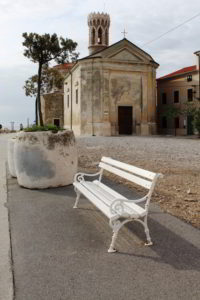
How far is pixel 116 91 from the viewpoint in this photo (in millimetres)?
34250

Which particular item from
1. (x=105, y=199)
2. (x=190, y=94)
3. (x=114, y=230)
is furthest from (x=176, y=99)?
(x=114, y=230)

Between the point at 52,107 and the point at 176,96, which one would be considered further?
the point at 52,107

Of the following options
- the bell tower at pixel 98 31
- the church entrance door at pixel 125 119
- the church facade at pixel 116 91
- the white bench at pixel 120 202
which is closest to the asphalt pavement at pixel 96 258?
the white bench at pixel 120 202

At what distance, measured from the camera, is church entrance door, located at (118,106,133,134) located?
34.8 m

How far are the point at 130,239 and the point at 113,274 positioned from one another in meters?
1.01

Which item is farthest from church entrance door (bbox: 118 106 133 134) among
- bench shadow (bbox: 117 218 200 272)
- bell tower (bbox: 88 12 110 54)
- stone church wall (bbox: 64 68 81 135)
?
bench shadow (bbox: 117 218 200 272)

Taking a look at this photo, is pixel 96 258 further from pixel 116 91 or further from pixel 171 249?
pixel 116 91

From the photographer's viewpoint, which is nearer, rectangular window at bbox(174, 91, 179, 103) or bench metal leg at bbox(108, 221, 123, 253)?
bench metal leg at bbox(108, 221, 123, 253)

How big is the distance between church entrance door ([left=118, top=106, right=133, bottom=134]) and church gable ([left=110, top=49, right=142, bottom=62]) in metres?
5.23

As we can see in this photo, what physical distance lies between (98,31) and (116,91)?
17.3m

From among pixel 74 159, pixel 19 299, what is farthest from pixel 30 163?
pixel 19 299

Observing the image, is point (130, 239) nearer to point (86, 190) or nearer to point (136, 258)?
point (136, 258)

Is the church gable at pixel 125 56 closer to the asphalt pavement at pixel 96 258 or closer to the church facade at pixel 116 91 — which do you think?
A: the church facade at pixel 116 91

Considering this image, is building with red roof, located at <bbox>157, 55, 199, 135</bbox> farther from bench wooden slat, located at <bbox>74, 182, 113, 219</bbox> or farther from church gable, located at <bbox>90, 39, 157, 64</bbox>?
bench wooden slat, located at <bbox>74, 182, 113, 219</bbox>
